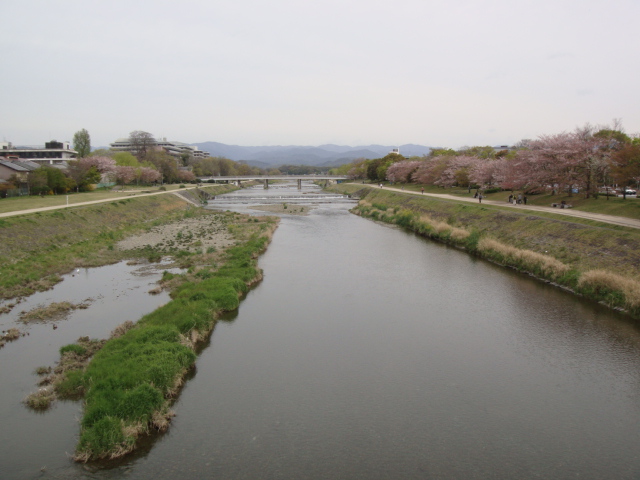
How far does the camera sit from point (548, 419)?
32.1ft

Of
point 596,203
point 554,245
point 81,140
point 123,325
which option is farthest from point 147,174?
point 554,245

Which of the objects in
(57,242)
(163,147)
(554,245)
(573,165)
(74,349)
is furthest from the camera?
(163,147)

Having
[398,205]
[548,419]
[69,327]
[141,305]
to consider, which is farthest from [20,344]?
[398,205]

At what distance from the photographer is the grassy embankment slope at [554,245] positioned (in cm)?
1717

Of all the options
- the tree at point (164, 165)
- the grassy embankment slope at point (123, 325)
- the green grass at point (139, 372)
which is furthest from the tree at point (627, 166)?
the tree at point (164, 165)

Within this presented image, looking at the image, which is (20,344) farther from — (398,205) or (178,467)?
(398,205)

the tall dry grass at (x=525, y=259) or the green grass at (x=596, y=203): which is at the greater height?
the green grass at (x=596, y=203)

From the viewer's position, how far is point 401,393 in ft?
35.3

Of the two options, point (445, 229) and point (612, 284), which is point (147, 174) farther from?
point (612, 284)

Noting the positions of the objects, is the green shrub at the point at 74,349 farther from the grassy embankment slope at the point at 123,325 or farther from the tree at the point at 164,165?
the tree at the point at 164,165

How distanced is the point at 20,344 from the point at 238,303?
7.00 metres

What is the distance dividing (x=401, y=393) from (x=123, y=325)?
8646 millimetres

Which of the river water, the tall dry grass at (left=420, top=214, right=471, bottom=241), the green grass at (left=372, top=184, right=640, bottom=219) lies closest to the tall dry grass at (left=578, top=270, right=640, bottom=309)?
the river water

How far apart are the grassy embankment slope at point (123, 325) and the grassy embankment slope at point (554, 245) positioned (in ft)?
43.5
